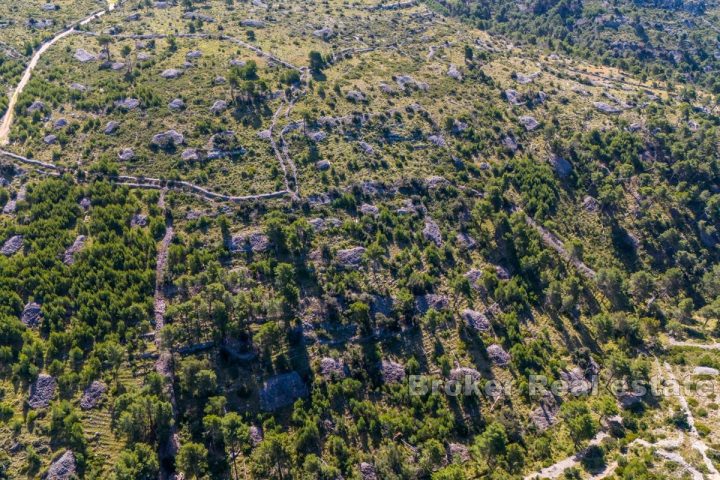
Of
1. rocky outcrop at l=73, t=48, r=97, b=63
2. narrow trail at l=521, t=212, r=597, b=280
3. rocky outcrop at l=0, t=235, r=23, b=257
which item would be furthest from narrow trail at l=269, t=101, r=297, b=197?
rocky outcrop at l=73, t=48, r=97, b=63

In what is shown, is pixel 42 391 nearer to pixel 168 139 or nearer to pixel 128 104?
pixel 168 139

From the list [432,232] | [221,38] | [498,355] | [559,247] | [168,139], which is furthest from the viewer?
[221,38]

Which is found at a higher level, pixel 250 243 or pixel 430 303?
pixel 250 243

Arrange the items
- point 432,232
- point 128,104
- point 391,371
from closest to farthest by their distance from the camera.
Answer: point 391,371, point 432,232, point 128,104

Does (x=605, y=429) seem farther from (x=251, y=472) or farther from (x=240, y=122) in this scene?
(x=240, y=122)

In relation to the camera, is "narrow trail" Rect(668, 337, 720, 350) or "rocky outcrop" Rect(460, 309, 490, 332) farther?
"narrow trail" Rect(668, 337, 720, 350)

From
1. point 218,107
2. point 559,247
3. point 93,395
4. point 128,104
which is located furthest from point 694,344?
point 128,104

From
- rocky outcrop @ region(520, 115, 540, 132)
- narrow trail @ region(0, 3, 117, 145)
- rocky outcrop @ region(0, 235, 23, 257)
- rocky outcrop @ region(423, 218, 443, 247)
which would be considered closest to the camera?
rocky outcrop @ region(0, 235, 23, 257)

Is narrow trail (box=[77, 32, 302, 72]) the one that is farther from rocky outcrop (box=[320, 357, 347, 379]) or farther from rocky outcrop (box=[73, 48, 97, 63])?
rocky outcrop (box=[320, 357, 347, 379])
